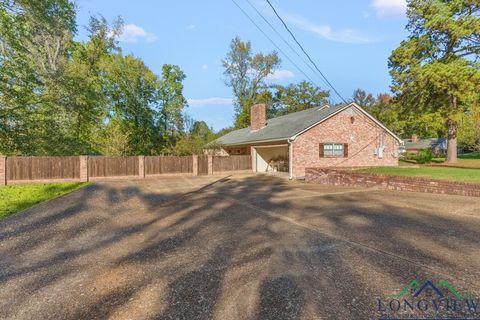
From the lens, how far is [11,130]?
14766 millimetres

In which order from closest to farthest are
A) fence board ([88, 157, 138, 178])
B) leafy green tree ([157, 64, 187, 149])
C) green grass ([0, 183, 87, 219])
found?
green grass ([0, 183, 87, 219])
fence board ([88, 157, 138, 178])
leafy green tree ([157, 64, 187, 149])

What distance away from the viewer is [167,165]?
63.7 feet

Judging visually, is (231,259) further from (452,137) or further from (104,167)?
(452,137)

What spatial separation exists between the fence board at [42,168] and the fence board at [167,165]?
4.52 meters

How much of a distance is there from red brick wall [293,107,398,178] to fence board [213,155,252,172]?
5614 mm

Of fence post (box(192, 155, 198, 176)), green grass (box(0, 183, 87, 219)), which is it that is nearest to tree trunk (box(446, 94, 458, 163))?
fence post (box(192, 155, 198, 176))

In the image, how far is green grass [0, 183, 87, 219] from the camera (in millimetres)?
9148

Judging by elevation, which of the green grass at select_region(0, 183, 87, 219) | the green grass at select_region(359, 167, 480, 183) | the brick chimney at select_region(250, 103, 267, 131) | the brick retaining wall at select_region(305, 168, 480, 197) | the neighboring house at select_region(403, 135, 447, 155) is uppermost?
the brick chimney at select_region(250, 103, 267, 131)

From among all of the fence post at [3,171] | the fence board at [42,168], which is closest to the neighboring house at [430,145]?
the fence board at [42,168]

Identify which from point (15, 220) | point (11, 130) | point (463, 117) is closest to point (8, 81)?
point (11, 130)

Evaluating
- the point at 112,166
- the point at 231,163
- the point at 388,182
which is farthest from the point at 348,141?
the point at 112,166

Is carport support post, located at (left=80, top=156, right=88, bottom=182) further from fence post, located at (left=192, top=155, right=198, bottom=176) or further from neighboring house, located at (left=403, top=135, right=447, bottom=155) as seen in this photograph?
neighboring house, located at (left=403, top=135, right=447, bottom=155)

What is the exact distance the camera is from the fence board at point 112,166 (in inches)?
655

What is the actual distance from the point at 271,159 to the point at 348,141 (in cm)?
672
